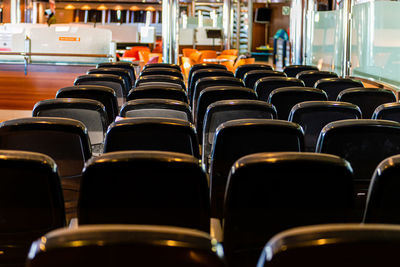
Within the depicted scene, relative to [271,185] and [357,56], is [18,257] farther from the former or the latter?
[357,56]

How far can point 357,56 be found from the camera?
10156mm

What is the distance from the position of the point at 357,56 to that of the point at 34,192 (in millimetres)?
8772

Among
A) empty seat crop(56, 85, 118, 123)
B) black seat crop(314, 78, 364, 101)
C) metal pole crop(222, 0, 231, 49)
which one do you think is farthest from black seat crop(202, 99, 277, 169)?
metal pole crop(222, 0, 231, 49)

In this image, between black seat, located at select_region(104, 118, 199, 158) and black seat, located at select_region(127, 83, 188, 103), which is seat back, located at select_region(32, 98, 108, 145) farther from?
black seat, located at select_region(127, 83, 188, 103)

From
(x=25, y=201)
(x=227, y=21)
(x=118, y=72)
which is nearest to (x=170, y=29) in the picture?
(x=118, y=72)

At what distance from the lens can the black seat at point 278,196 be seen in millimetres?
1971

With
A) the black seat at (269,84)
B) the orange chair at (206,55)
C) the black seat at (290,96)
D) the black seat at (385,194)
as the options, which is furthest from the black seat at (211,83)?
the orange chair at (206,55)

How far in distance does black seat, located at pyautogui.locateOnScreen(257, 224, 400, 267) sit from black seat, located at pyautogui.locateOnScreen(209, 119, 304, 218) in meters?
1.54

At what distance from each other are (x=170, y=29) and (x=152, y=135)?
36.8 feet

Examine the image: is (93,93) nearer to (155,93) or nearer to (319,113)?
(155,93)

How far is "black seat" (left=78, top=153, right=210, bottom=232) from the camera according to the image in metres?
1.96

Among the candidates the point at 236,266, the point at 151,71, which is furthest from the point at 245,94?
the point at 151,71

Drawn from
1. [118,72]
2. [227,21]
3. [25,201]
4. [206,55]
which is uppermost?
[227,21]

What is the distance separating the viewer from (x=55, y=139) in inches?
112
